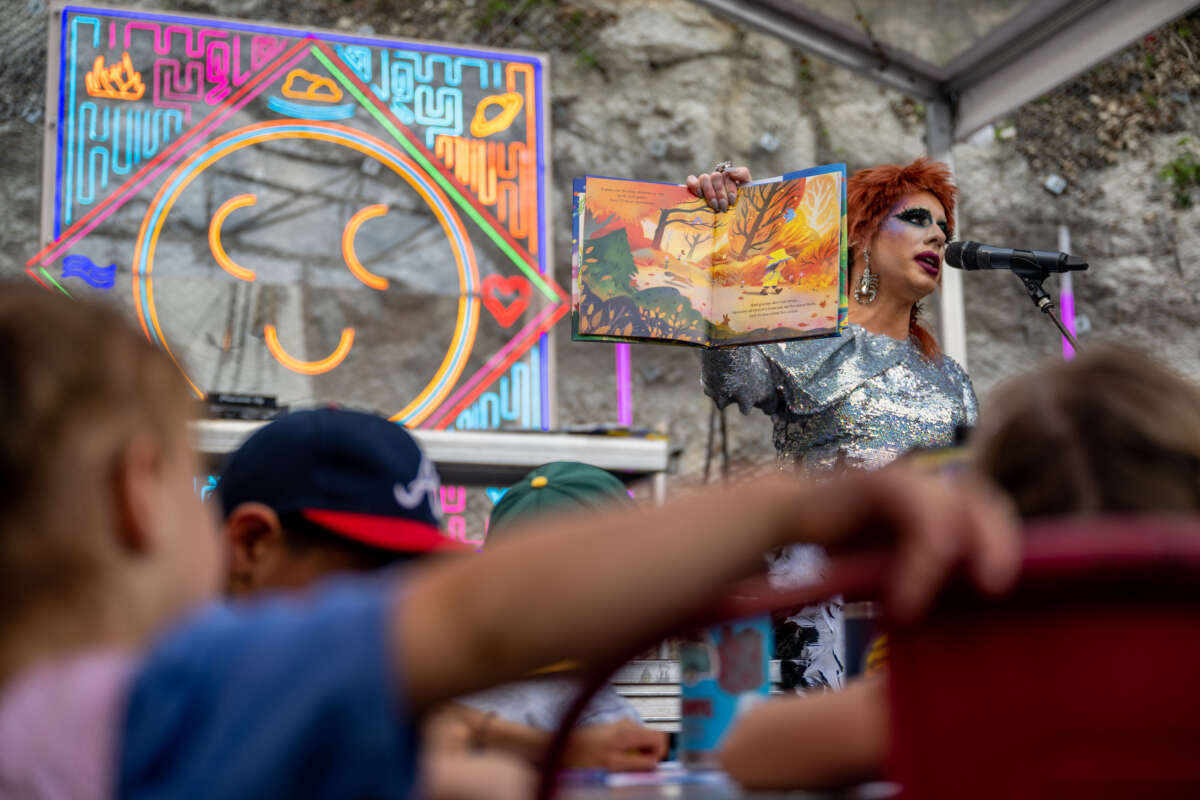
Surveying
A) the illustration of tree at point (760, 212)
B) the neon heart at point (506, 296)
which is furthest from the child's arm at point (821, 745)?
the neon heart at point (506, 296)

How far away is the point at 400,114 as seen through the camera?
15.6 ft

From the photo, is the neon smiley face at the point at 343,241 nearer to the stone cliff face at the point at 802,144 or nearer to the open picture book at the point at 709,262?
the stone cliff face at the point at 802,144

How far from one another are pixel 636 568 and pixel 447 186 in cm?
439

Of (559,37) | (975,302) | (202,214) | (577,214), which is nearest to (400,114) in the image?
(202,214)

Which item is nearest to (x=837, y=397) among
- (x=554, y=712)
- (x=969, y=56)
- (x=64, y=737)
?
(x=554, y=712)

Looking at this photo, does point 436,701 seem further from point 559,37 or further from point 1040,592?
point 559,37

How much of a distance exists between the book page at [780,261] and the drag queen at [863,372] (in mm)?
58

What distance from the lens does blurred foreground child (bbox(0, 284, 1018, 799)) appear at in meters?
0.52

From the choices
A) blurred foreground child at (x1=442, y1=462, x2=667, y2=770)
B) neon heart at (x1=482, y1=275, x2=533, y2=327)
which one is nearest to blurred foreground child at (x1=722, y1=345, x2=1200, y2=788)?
blurred foreground child at (x1=442, y1=462, x2=667, y2=770)

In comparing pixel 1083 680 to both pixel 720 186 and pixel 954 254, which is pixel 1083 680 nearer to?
pixel 720 186

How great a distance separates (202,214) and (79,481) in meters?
4.25

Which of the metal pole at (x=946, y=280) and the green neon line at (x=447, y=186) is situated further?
the green neon line at (x=447, y=186)

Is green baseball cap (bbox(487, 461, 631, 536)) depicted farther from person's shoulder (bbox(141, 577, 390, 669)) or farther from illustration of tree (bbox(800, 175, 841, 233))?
person's shoulder (bbox(141, 577, 390, 669))

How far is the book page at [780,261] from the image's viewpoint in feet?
7.43
